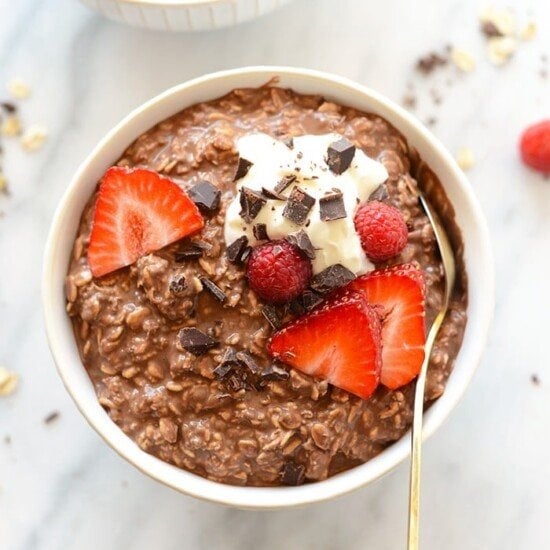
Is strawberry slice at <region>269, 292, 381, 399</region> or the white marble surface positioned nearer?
strawberry slice at <region>269, 292, 381, 399</region>

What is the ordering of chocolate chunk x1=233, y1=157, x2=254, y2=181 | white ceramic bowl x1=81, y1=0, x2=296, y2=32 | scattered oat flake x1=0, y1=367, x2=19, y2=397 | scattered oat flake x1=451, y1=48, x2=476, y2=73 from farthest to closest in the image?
scattered oat flake x1=451, y1=48, x2=476, y2=73 → scattered oat flake x1=0, y1=367, x2=19, y2=397 → white ceramic bowl x1=81, y1=0, x2=296, y2=32 → chocolate chunk x1=233, y1=157, x2=254, y2=181

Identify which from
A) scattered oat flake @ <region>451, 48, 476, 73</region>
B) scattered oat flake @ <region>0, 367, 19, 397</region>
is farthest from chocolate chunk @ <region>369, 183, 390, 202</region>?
scattered oat flake @ <region>0, 367, 19, 397</region>

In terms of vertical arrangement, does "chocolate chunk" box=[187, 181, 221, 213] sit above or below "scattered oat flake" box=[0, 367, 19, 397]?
above

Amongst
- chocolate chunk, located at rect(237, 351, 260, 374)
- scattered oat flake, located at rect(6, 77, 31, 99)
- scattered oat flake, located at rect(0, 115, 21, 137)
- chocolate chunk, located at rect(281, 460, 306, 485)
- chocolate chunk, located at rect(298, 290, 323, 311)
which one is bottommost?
chocolate chunk, located at rect(281, 460, 306, 485)

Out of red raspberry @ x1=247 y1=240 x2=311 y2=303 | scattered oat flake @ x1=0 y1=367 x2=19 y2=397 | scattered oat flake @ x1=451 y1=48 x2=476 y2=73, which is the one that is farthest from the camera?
scattered oat flake @ x1=451 y1=48 x2=476 y2=73

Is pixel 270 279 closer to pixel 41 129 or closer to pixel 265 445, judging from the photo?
pixel 265 445

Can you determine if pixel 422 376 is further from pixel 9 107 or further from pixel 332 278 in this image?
pixel 9 107

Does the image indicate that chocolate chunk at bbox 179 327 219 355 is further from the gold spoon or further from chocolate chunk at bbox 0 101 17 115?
chocolate chunk at bbox 0 101 17 115

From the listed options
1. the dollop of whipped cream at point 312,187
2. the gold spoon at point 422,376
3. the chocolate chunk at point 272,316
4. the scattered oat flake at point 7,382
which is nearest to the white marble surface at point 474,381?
the scattered oat flake at point 7,382

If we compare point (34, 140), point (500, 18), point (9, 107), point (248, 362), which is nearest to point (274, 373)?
point (248, 362)
